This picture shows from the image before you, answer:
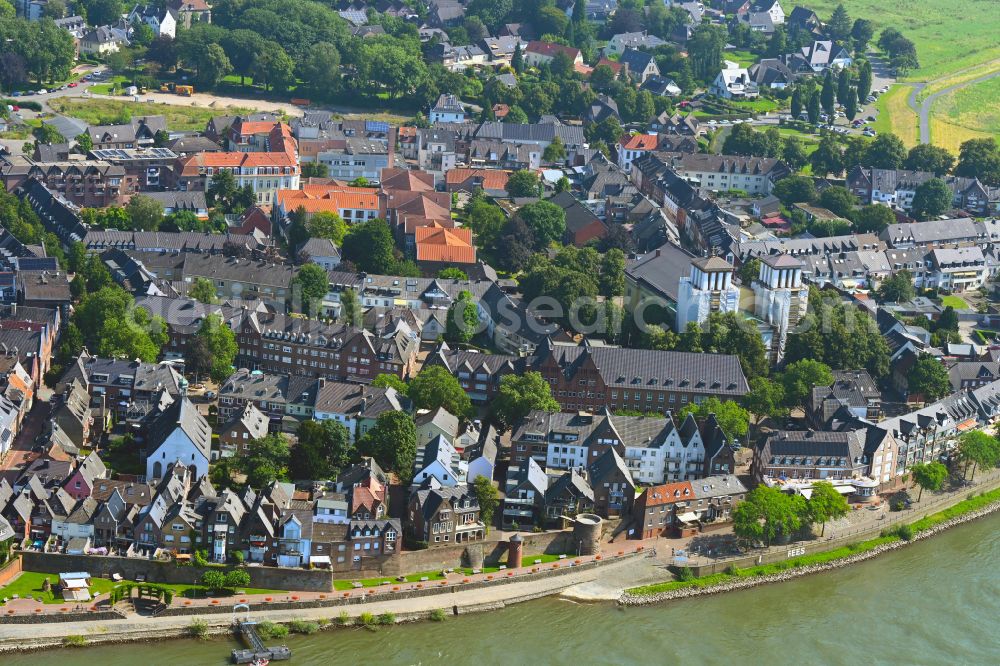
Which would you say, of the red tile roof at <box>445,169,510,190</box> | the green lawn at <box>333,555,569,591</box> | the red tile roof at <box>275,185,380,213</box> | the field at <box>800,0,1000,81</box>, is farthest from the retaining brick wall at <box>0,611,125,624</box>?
the field at <box>800,0,1000,81</box>

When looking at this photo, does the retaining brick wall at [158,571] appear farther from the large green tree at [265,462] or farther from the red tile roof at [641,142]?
the red tile roof at [641,142]

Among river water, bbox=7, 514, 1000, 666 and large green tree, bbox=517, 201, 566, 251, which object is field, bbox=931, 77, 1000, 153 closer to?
large green tree, bbox=517, 201, 566, 251

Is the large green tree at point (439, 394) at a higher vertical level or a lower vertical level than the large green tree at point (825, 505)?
higher

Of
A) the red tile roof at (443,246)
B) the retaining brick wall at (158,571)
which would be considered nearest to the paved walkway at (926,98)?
the red tile roof at (443,246)

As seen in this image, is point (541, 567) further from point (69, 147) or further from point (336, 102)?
point (336, 102)

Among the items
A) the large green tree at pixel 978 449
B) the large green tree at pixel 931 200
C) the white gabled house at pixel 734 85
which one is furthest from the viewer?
the white gabled house at pixel 734 85

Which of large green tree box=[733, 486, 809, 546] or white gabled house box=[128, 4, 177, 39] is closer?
large green tree box=[733, 486, 809, 546]

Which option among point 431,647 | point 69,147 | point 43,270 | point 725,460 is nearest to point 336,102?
point 69,147
